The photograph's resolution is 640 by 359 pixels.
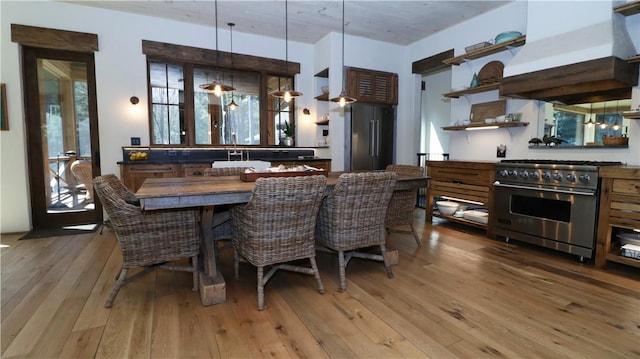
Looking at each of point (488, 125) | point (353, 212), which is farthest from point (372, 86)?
point (353, 212)

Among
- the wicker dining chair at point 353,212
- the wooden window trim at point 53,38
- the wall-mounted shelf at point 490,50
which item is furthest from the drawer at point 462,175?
the wooden window trim at point 53,38

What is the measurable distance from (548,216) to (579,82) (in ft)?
4.17

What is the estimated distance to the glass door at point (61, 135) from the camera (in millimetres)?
4102

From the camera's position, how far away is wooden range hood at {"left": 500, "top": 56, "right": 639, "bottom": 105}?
111 inches

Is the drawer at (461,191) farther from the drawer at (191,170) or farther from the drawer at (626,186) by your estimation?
the drawer at (191,170)

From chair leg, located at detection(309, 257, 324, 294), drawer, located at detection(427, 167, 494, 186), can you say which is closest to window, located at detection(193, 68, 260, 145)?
drawer, located at detection(427, 167, 494, 186)

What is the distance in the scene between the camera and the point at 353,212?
7.72 feet

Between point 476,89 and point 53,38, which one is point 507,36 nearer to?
point 476,89

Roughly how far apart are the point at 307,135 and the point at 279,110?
629mm

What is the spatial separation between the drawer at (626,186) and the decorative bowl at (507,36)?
A: 192cm

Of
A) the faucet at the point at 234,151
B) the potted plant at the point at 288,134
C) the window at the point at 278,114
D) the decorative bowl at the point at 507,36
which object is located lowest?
the faucet at the point at 234,151

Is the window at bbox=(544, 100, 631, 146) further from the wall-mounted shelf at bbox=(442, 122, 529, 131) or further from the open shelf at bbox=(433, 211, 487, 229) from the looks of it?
the open shelf at bbox=(433, 211, 487, 229)

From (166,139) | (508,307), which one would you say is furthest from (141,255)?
(166,139)

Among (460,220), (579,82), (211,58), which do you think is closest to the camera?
(579,82)
